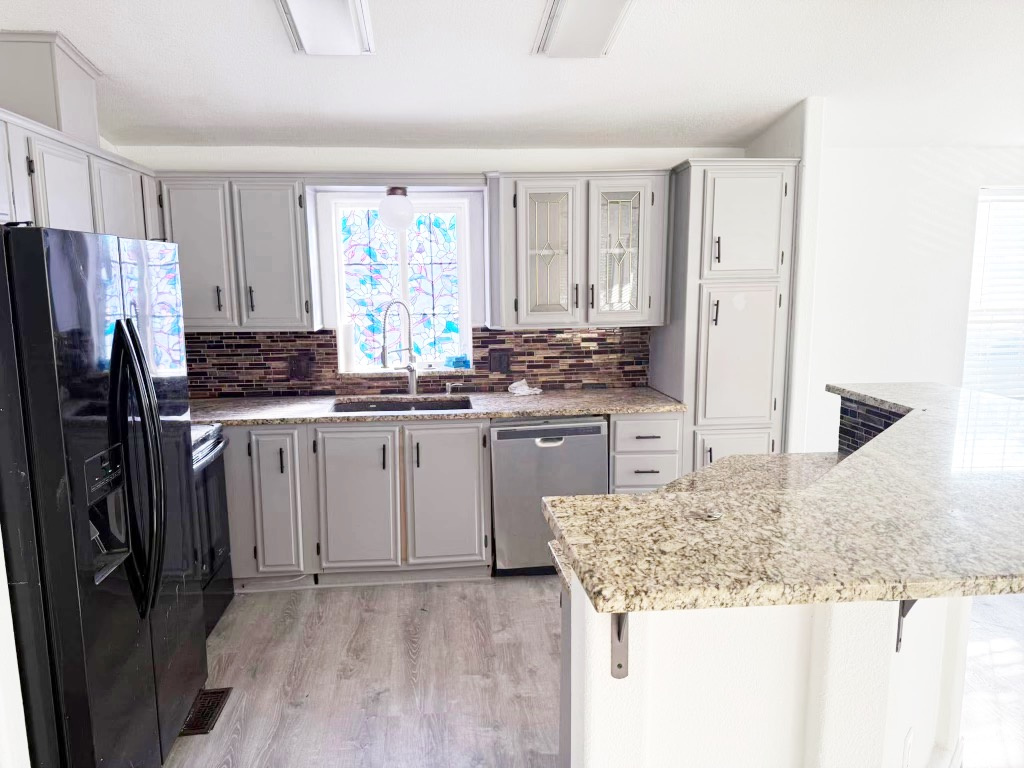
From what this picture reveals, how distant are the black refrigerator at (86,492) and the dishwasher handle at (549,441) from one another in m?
1.77

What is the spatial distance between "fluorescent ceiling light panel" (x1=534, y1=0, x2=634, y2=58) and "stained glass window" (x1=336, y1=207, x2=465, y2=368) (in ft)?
4.57

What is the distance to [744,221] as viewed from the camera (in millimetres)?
3359

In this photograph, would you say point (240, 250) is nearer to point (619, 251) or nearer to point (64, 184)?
point (64, 184)

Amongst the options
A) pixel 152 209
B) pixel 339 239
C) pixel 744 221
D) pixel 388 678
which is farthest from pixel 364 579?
pixel 744 221

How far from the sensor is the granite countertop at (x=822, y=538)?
2.87 ft

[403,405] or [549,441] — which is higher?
[403,405]

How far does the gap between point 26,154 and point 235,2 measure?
915mm

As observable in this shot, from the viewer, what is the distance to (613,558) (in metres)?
0.94

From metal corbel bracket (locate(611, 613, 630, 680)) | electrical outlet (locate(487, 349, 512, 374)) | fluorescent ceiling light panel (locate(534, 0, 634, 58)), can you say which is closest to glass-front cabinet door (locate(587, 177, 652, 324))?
electrical outlet (locate(487, 349, 512, 374))

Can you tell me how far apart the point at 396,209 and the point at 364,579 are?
6.44ft

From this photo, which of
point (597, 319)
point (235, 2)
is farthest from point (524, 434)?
point (235, 2)

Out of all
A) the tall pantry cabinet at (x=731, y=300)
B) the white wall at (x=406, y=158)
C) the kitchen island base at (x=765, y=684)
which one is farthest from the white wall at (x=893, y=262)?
the kitchen island base at (x=765, y=684)

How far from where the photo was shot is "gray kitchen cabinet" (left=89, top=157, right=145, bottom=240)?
273 cm

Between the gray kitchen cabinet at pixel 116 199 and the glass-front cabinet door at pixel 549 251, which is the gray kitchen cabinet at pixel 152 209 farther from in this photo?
the glass-front cabinet door at pixel 549 251
